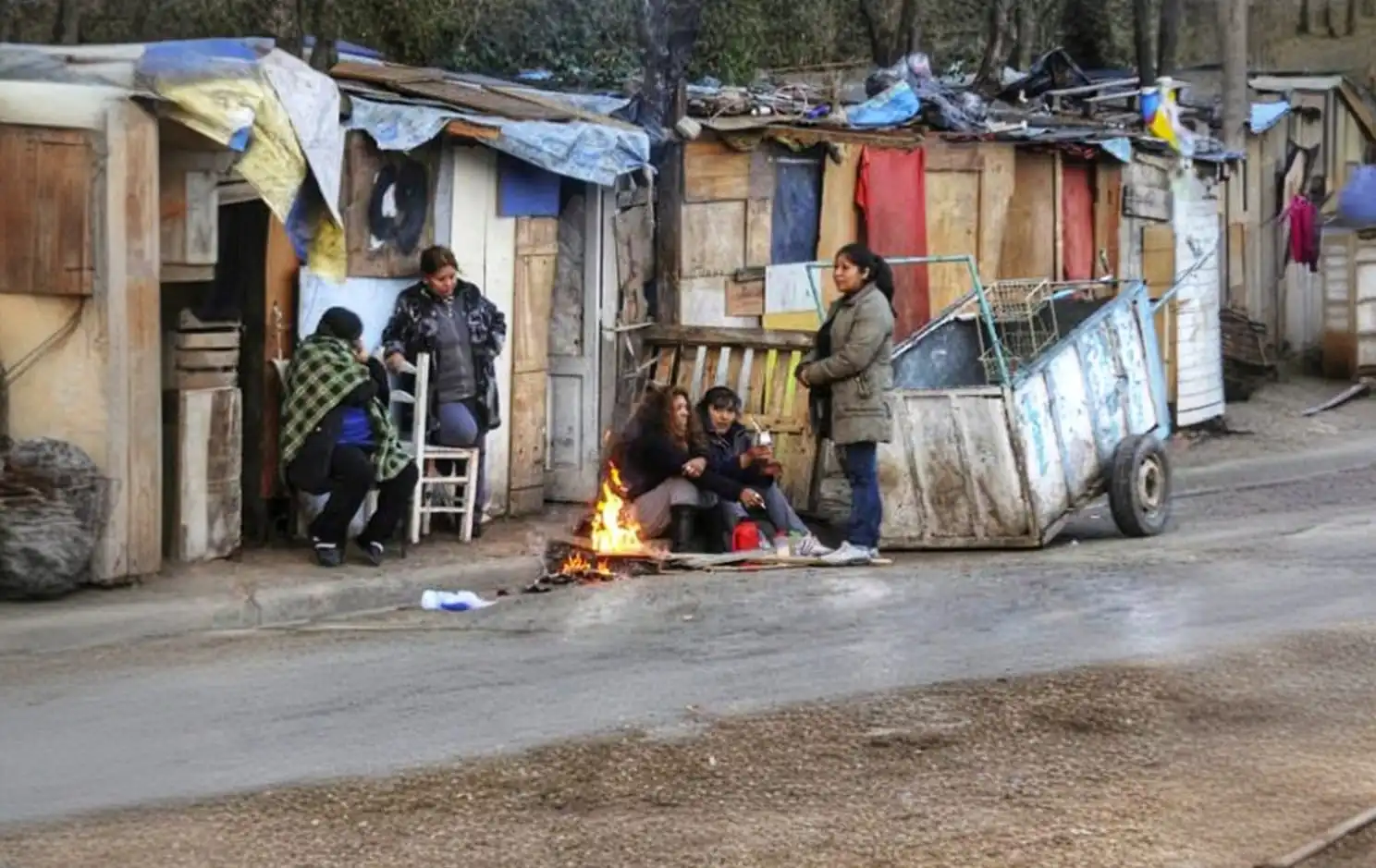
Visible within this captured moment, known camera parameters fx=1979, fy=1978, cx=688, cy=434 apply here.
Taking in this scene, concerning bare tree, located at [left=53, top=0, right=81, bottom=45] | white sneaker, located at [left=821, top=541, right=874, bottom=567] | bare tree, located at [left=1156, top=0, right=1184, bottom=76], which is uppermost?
bare tree, located at [left=1156, top=0, right=1184, bottom=76]

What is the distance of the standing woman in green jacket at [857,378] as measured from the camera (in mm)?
11250

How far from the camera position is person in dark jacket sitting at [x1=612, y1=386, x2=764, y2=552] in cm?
1209

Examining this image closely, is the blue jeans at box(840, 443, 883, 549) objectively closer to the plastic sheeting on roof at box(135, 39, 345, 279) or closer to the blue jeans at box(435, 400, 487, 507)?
the blue jeans at box(435, 400, 487, 507)

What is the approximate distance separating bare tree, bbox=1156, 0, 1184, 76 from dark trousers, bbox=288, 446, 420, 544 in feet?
44.0

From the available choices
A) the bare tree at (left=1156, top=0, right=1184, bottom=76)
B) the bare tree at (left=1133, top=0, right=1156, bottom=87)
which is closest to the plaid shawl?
the bare tree at (left=1133, top=0, right=1156, bottom=87)

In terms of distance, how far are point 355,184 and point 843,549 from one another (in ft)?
11.8

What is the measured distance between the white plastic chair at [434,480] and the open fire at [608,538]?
747mm

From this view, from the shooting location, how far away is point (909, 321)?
15758mm

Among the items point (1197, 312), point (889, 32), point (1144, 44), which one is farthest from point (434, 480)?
point (889, 32)

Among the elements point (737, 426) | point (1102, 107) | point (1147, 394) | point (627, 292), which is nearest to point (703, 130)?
point (627, 292)

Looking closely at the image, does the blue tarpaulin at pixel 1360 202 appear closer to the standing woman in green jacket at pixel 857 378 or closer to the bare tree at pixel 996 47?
the bare tree at pixel 996 47

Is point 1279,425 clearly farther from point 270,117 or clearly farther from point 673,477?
point 270,117

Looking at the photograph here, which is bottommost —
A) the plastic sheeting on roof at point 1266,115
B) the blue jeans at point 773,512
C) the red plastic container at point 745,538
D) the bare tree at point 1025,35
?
the red plastic container at point 745,538

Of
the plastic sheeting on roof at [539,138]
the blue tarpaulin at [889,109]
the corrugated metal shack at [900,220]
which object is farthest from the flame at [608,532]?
the blue tarpaulin at [889,109]
